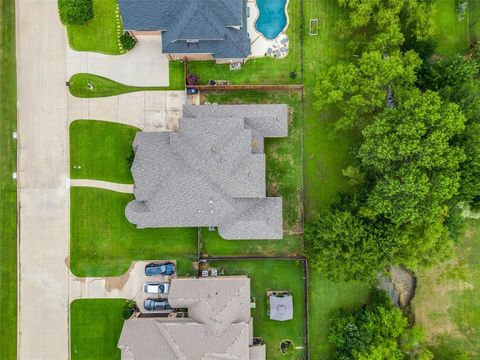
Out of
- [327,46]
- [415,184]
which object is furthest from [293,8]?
[415,184]

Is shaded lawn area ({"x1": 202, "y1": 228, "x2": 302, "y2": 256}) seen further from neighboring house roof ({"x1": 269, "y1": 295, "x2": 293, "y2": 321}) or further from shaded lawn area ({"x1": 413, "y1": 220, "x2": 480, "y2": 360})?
shaded lawn area ({"x1": 413, "y1": 220, "x2": 480, "y2": 360})

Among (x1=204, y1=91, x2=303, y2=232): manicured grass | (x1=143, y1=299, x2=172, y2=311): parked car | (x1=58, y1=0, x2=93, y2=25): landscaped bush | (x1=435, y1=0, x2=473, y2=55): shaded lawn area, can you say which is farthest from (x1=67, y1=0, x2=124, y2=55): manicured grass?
(x1=435, y1=0, x2=473, y2=55): shaded lawn area

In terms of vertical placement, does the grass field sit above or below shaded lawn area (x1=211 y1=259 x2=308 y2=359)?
above

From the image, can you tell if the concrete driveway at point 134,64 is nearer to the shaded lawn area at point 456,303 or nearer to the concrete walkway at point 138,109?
the concrete walkway at point 138,109

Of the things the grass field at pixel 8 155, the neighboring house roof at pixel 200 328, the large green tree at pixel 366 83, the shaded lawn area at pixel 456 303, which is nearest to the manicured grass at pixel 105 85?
the grass field at pixel 8 155

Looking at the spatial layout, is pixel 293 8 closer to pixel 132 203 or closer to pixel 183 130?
pixel 183 130

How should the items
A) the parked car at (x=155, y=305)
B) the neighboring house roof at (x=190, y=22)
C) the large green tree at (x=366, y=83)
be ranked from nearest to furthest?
the large green tree at (x=366, y=83) < the neighboring house roof at (x=190, y=22) < the parked car at (x=155, y=305)
